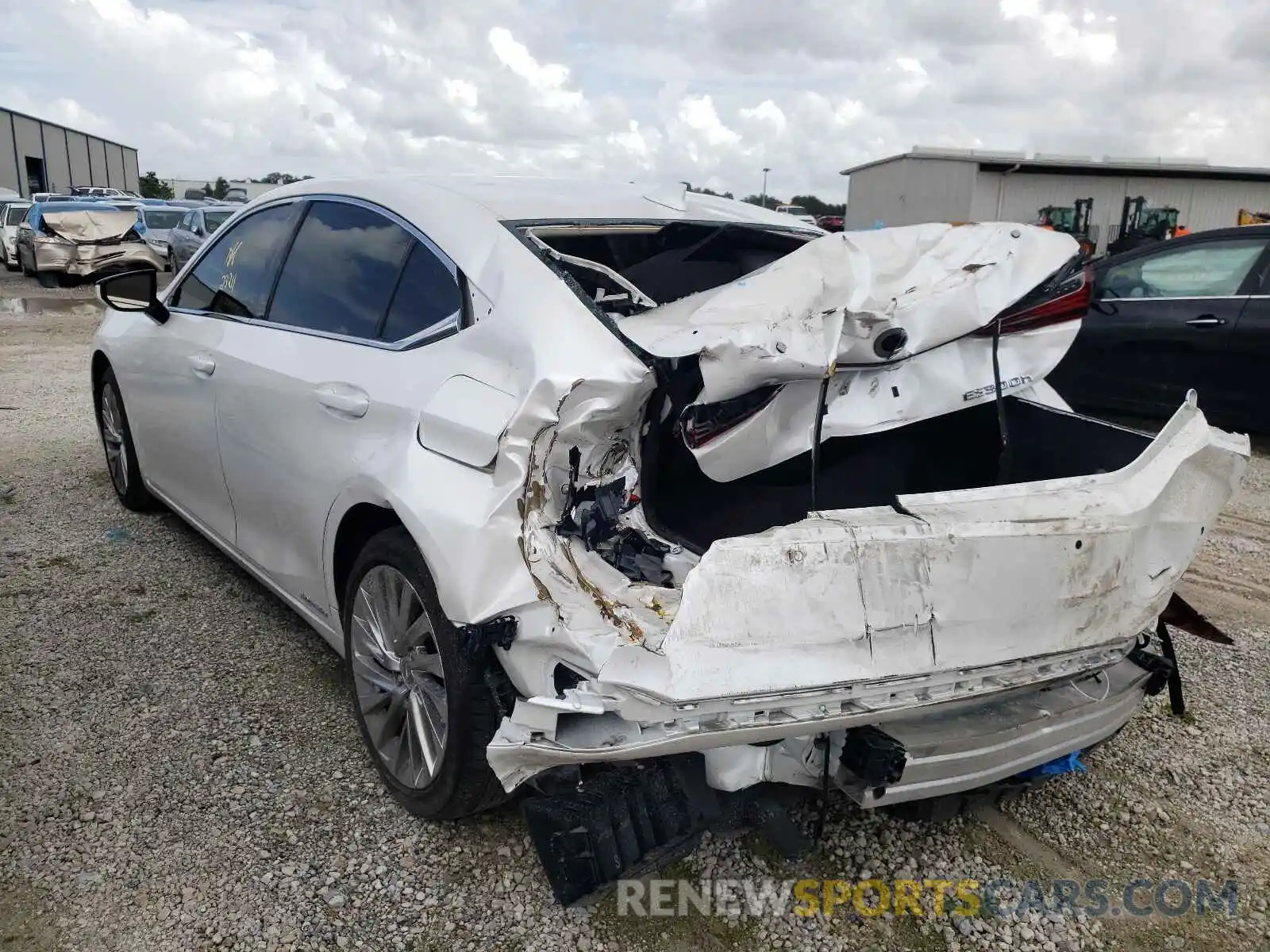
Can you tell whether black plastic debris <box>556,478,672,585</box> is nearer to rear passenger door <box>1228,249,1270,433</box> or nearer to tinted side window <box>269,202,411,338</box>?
tinted side window <box>269,202,411,338</box>

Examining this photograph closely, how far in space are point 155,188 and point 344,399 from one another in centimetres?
6840

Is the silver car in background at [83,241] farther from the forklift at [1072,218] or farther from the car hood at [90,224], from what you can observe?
the forklift at [1072,218]

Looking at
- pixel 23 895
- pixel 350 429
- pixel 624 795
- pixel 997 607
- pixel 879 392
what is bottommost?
pixel 23 895

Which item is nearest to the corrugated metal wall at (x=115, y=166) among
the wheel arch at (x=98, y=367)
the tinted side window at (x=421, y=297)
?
the wheel arch at (x=98, y=367)

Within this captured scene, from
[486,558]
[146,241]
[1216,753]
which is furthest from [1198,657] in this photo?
[146,241]

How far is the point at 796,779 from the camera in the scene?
202 cm

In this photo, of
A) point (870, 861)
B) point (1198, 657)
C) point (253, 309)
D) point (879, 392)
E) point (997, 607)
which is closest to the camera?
point (997, 607)

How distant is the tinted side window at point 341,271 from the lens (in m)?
2.78

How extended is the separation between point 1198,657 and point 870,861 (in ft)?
6.32

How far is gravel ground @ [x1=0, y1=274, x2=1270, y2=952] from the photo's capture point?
2.21 m

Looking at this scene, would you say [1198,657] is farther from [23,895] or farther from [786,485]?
[23,895]

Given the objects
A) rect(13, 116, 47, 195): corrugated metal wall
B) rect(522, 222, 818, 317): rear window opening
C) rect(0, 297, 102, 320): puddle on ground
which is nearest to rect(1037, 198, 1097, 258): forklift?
rect(0, 297, 102, 320): puddle on ground

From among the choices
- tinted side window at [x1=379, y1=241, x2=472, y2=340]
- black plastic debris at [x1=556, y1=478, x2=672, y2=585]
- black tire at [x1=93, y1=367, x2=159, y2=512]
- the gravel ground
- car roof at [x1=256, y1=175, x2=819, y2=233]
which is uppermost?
car roof at [x1=256, y1=175, x2=819, y2=233]

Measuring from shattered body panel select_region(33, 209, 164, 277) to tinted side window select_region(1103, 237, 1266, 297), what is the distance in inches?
603
